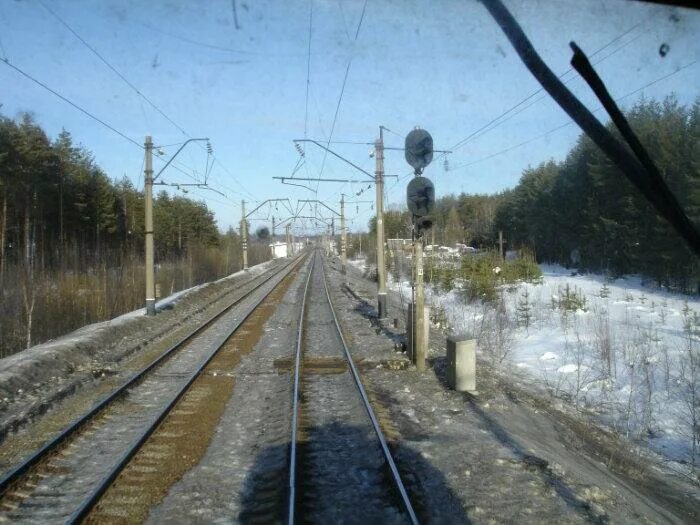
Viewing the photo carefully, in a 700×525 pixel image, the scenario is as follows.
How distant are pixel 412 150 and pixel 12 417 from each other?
7.68 m

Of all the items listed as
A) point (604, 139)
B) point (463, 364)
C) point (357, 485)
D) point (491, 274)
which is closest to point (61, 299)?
point (491, 274)

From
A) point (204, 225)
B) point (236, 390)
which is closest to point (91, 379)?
point (236, 390)

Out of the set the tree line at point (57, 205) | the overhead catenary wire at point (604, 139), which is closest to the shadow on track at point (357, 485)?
the overhead catenary wire at point (604, 139)

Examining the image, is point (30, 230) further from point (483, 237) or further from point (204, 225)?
point (483, 237)

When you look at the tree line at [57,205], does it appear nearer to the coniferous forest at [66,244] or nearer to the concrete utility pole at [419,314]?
the coniferous forest at [66,244]

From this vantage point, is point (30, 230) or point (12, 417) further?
point (30, 230)

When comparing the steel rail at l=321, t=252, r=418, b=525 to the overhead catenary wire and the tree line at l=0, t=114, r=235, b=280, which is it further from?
the tree line at l=0, t=114, r=235, b=280

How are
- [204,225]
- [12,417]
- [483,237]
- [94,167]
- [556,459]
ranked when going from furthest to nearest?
[204,225], [483,237], [94,167], [12,417], [556,459]

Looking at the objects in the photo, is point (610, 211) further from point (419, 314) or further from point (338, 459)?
point (338, 459)

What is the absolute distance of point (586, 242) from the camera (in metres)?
33.8

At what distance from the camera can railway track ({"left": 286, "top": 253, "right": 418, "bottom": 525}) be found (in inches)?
195

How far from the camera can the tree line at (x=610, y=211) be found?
13.7 meters

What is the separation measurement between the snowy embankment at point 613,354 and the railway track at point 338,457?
3.98 metres

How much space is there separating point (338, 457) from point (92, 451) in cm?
294
